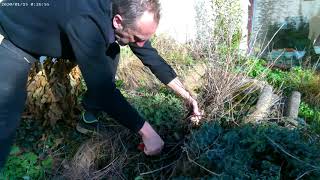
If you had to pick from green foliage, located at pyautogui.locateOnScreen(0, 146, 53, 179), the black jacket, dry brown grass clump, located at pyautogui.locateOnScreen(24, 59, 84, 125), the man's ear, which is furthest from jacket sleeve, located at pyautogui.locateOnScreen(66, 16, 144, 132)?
green foliage, located at pyautogui.locateOnScreen(0, 146, 53, 179)

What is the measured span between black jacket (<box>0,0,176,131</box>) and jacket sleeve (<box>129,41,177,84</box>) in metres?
0.51

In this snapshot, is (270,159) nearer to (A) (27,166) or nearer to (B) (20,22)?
(B) (20,22)

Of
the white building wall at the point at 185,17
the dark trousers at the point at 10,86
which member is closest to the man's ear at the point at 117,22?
the dark trousers at the point at 10,86

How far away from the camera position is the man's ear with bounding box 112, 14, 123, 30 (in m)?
2.61

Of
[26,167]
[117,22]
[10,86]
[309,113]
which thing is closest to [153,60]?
[117,22]

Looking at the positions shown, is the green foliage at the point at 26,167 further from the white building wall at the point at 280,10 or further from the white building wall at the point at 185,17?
the white building wall at the point at 280,10

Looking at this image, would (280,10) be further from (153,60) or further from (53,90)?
(53,90)

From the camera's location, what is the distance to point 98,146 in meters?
3.73

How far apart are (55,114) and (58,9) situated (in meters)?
1.47

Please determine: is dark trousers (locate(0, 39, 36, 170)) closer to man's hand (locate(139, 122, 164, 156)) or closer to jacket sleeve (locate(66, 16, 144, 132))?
jacket sleeve (locate(66, 16, 144, 132))

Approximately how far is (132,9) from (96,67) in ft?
1.33

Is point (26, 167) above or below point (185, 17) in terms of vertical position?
below

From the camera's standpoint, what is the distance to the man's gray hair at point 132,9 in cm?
253

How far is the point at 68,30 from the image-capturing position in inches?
100
